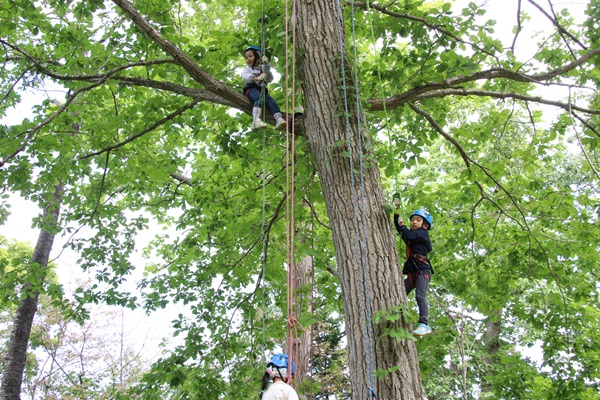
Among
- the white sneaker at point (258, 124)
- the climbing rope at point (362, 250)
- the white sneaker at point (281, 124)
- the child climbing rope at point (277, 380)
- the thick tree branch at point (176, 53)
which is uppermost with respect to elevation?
the thick tree branch at point (176, 53)

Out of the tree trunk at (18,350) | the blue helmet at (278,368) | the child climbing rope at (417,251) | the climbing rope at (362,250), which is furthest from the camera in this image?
the tree trunk at (18,350)

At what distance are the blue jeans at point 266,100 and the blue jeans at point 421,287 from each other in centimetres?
189

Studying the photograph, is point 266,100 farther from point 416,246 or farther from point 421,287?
point 421,287

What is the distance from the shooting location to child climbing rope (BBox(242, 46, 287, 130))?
4.44m

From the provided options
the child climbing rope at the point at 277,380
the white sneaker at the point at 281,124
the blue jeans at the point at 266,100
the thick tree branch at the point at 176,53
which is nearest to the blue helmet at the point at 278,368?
the child climbing rope at the point at 277,380

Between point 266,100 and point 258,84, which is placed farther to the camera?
point 258,84

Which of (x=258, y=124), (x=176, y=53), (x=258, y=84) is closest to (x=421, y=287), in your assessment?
(x=258, y=124)

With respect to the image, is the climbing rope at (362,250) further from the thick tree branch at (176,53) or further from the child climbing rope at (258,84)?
the thick tree branch at (176,53)

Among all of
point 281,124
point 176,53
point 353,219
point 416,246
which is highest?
point 176,53

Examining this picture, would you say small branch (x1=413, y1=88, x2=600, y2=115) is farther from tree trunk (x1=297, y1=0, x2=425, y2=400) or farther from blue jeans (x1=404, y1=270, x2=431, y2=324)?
blue jeans (x1=404, y1=270, x2=431, y2=324)

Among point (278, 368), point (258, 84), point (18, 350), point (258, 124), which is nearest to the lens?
point (278, 368)

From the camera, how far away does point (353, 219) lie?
3.48 m

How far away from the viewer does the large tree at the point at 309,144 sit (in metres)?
3.51

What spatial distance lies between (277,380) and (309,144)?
1.91 m
